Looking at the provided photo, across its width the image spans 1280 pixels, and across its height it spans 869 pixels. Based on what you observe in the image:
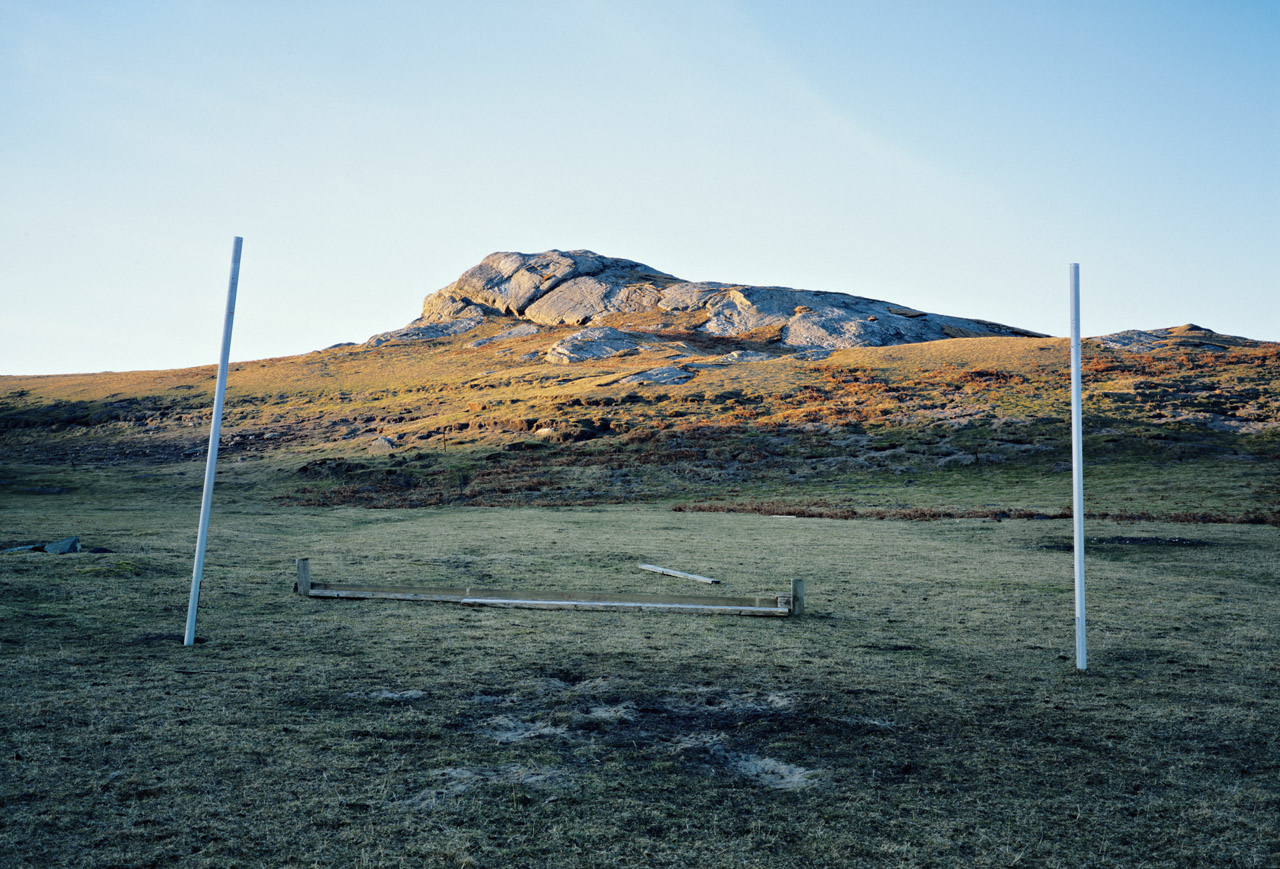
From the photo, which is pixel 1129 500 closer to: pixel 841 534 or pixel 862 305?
pixel 841 534

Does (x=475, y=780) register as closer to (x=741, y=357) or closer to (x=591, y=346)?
(x=741, y=357)

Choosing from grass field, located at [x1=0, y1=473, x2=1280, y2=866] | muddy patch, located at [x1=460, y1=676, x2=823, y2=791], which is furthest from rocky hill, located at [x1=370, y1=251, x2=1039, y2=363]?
muddy patch, located at [x1=460, y1=676, x2=823, y2=791]

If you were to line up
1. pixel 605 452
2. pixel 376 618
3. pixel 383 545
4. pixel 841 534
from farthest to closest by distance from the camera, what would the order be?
1. pixel 605 452
2. pixel 841 534
3. pixel 383 545
4. pixel 376 618

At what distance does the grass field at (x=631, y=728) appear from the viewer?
13.5 feet

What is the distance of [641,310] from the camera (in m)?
112

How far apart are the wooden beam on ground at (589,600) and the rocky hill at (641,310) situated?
228 feet

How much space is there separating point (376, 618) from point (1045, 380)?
56.0 metres

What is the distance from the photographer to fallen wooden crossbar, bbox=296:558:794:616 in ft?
32.3

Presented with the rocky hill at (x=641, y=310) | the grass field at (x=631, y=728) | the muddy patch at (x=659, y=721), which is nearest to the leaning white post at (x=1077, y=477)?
the grass field at (x=631, y=728)

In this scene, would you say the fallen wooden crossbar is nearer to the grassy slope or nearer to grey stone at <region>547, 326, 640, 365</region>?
the grassy slope

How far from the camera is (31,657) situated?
7000 millimetres

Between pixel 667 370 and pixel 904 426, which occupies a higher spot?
pixel 667 370

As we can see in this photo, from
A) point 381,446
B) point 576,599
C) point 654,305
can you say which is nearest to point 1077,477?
point 576,599

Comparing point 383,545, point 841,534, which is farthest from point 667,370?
point 383,545
